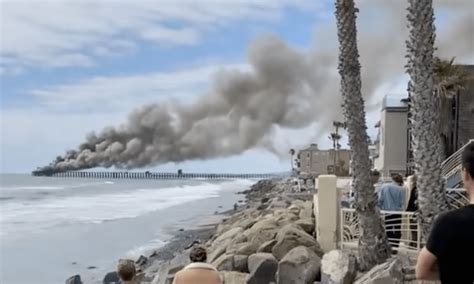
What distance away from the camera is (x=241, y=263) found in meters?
12.6

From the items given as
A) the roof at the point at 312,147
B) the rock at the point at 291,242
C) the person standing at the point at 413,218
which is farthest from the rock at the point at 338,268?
the roof at the point at 312,147

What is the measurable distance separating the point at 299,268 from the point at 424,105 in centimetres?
326

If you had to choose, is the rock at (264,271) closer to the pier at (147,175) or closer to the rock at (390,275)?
the rock at (390,275)

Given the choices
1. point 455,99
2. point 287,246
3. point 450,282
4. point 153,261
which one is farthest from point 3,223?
point 450,282

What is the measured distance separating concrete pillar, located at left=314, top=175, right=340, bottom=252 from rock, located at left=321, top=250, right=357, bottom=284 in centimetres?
226

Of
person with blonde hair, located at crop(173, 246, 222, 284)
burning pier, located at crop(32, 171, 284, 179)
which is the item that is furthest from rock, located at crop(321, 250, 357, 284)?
burning pier, located at crop(32, 171, 284, 179)

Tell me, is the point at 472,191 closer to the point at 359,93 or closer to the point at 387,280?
the point at 387,280

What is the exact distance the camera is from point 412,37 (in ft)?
30.2

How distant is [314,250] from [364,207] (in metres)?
1.49

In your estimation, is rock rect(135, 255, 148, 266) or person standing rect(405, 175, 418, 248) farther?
rock rect(135, 255, 148, 266)

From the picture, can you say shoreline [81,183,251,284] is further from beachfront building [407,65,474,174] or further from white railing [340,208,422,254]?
beachfront building [407,65,474,174]

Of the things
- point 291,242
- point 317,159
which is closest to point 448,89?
point 291,242

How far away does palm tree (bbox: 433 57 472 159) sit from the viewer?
2633cm

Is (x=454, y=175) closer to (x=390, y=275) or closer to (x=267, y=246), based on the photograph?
(x=267, y=246)
